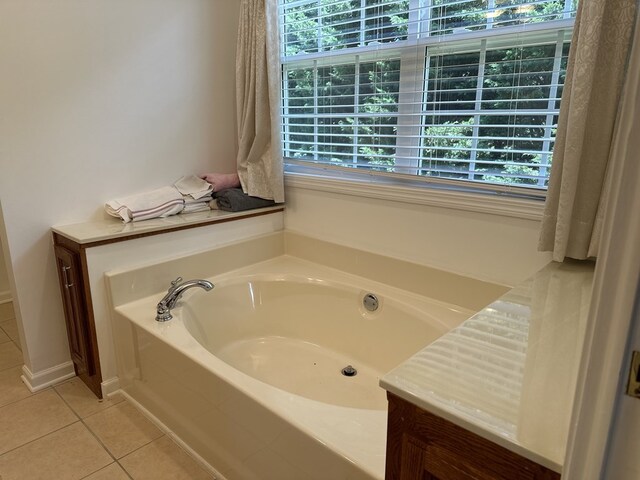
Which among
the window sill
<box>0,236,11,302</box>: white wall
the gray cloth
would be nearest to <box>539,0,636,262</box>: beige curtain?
the window sill

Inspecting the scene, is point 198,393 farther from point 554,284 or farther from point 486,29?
point 486,29

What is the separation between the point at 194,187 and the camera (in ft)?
8.12

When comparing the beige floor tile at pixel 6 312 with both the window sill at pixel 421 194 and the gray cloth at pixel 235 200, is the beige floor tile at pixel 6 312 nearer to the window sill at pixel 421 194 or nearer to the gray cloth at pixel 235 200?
the gray cloth at pixel 235 200

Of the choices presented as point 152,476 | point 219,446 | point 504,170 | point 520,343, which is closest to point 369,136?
point 504,170

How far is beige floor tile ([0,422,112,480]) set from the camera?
162 cm

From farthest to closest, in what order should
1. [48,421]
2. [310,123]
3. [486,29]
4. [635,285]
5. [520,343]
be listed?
[310,123]
[48,421]
[486,29]
[520,343]
[635,285]

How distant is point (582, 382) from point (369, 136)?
181 centimetres

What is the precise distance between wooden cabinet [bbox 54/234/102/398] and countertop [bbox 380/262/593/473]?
1.57 meters

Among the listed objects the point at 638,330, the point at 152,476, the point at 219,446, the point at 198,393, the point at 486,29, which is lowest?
the point at 152,476

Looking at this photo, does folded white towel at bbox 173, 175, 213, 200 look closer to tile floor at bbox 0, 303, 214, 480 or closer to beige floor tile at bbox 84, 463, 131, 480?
tile floor at bbox 0, 303, 214, 480

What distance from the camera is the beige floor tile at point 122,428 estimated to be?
5.82 feet

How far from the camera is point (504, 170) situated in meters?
1.77

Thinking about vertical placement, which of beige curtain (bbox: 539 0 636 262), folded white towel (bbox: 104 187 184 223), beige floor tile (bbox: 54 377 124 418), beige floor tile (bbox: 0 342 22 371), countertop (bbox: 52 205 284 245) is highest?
beige curtain (bbox: 539 0 636 262)

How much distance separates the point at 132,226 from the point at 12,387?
A: 0.99 metres
